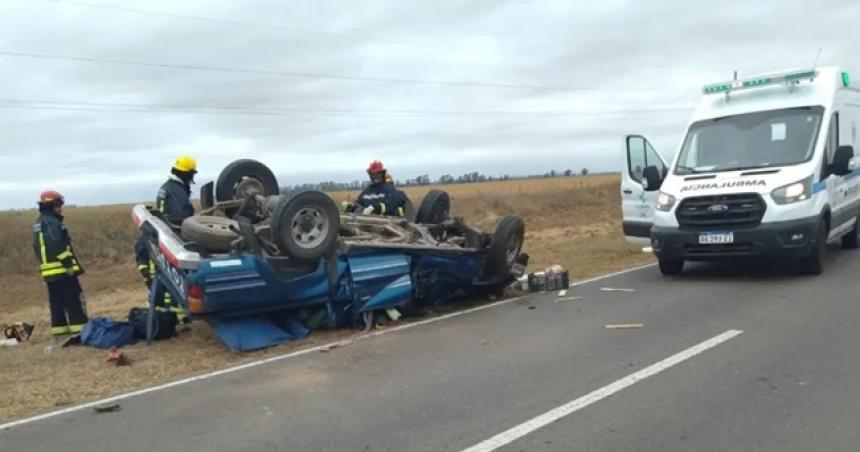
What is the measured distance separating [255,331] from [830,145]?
788 cm

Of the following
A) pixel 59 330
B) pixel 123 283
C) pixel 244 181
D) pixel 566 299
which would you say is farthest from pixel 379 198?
pixel 123 283

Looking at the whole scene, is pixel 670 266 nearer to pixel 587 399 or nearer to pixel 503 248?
pixel 503 248

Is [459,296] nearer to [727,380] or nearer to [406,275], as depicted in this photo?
[406,275]

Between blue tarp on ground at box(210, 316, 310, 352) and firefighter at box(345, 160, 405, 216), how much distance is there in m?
2.62

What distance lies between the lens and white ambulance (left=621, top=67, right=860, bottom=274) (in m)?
9.27

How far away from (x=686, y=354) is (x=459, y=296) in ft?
12.4

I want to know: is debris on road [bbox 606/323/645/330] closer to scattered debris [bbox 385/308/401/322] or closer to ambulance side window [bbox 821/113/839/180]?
scattered debris [bbox 385/308/401/322]

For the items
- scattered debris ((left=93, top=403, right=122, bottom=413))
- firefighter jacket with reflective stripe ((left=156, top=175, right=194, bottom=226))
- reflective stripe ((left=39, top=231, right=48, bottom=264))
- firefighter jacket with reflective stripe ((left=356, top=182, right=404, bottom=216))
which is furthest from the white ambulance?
reflective stripe ((left=39, top=231, right=48, bottom=264))

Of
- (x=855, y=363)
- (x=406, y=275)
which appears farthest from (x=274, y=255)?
(x=855, y=363)

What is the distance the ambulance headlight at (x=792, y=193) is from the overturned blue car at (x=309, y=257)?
10.3 feet

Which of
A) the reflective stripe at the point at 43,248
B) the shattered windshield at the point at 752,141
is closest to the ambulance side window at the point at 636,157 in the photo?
the shattered windshield at the point at 752,141

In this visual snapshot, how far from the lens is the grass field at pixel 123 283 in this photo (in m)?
6.42

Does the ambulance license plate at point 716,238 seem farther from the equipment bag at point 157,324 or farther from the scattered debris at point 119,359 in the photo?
the scattered debris at point 119,359

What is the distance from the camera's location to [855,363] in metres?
5.70
